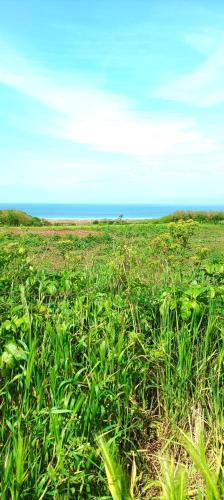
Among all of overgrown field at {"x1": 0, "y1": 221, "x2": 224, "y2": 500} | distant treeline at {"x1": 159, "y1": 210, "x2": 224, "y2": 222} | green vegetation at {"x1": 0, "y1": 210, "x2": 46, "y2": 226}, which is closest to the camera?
overgrown field at {"x1": 0, "y1": 221, "x2": 224, "y2": 500}

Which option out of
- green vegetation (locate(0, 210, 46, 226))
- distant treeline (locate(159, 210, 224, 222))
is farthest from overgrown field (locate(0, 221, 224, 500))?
distant treeline (locate(159, 210, 224, 222))

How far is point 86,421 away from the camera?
2393 mm

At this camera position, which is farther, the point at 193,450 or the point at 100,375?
the point at 100,375

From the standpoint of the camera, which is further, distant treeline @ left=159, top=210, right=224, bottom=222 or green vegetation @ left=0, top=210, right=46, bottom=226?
distant treeline @ left=159, top=210, right=224, bottom=222

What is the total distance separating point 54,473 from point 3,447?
1.05 feet

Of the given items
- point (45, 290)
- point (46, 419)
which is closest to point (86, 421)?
point (46, 419)

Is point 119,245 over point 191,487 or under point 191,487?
over

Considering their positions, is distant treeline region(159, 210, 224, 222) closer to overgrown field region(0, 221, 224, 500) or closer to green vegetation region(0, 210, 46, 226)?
green vegetation region(0, 210, 46, 226)

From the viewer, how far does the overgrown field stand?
2229 mm

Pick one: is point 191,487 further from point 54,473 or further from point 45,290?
point 45,290

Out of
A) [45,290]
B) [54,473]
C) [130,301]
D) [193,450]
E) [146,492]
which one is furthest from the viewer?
[45,290]

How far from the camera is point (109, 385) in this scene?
2.68 meters

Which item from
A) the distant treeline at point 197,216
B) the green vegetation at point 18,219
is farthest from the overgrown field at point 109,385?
the distant treeline at point 197,216

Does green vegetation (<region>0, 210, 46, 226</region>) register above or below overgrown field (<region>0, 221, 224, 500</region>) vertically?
above
